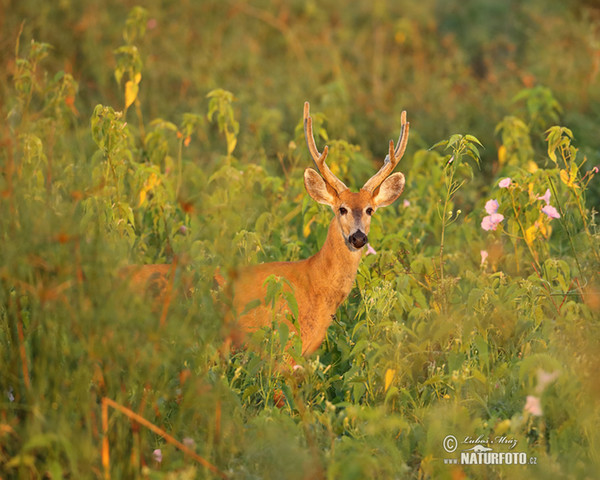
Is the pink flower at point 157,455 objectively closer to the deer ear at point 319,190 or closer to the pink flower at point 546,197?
the deer ear at point 319,190

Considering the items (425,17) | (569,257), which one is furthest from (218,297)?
(425,17)

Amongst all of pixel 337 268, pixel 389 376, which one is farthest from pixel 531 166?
pixel 389 376

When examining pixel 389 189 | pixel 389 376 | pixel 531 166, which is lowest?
pixel 389 376

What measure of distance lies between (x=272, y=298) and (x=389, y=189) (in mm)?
1409

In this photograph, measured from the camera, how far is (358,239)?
15.6ft

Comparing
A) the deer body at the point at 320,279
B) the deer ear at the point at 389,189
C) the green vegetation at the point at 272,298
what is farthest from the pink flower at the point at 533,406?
the deer ear at the point at 389,189

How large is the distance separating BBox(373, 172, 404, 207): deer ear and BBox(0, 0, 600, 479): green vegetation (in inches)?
10.4

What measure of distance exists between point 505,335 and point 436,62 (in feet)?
24.0

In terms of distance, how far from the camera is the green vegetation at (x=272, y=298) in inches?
125

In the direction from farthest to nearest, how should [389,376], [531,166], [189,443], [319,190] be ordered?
1. [531,166]
2. [319,190]
3. [389,376]
4. [189,443]

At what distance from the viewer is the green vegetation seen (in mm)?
3188

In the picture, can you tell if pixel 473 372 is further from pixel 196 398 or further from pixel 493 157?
pixel 493 157

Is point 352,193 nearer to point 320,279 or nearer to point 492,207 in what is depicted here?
point 320,279

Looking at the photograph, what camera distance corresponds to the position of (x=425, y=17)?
12484mm
